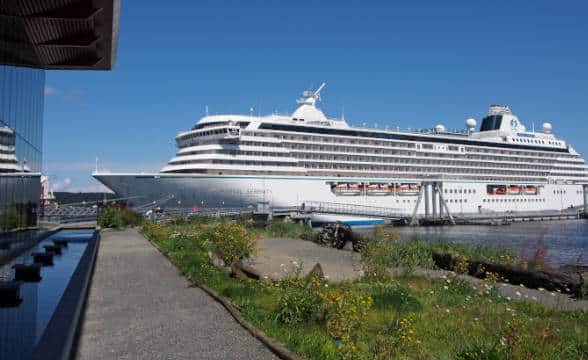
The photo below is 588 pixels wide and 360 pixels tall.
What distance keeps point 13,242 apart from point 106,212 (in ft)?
66.8

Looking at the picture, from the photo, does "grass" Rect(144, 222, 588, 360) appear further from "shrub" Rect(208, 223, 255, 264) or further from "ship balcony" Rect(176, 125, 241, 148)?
"ship balcony" Rect(176, 125, 241, 148)

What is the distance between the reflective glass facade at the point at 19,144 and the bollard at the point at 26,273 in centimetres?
86

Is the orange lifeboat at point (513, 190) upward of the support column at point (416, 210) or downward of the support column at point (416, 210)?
upward

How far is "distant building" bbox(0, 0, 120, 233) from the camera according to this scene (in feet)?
32.8

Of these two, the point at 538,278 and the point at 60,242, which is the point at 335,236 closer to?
the point at 538,278

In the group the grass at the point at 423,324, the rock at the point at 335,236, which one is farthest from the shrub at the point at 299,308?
the rock at the point at 335,236

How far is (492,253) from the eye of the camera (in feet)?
56.7

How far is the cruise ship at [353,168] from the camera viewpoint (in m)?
45.8

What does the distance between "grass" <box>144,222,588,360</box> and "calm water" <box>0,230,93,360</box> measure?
272 centimetres

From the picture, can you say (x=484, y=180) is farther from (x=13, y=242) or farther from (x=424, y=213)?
(x=13, y=242)

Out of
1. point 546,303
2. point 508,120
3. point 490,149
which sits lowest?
point 546,303

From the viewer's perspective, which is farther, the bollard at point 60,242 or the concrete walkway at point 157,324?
the bollard at point 60,242

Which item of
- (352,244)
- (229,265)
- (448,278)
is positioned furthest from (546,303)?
(352,244)

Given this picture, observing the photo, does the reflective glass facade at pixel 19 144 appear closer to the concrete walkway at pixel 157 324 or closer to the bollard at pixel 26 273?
the bollard at pixel 26 273
